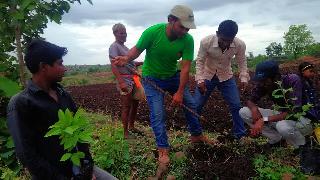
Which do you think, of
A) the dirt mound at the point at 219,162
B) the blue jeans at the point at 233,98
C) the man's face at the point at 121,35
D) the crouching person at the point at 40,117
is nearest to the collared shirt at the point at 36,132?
the crouching person at the point at 40,117

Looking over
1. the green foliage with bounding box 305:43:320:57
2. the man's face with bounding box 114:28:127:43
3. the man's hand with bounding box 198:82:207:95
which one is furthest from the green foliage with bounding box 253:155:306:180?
the green foliage with bounding box 305:43:320:57

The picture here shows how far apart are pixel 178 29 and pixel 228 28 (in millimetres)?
810

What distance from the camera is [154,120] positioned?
17.1 ft

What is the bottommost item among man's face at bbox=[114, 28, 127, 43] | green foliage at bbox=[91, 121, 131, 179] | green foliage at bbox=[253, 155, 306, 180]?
green foliage at bbox=[253, 155, 306, 180]

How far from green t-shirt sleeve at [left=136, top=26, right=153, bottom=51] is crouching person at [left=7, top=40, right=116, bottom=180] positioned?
1.99 metres

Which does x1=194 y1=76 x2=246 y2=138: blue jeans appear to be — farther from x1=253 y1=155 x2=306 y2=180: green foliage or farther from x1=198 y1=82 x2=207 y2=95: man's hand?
x1=253 y1=155 x2=306 y2=180: green foliage

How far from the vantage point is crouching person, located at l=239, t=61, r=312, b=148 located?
15.8 ft

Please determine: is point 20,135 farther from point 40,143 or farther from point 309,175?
point 309,175

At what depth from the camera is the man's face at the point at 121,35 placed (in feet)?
21.4

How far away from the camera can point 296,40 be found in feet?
132

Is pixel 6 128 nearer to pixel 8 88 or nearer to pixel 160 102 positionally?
pixel 8 88

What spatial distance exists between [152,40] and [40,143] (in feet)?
7.77

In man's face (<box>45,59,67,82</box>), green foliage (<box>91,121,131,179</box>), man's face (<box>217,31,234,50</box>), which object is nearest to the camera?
man's face (<box>45,59,67,82</box>)

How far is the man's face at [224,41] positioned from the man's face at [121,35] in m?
1.59
